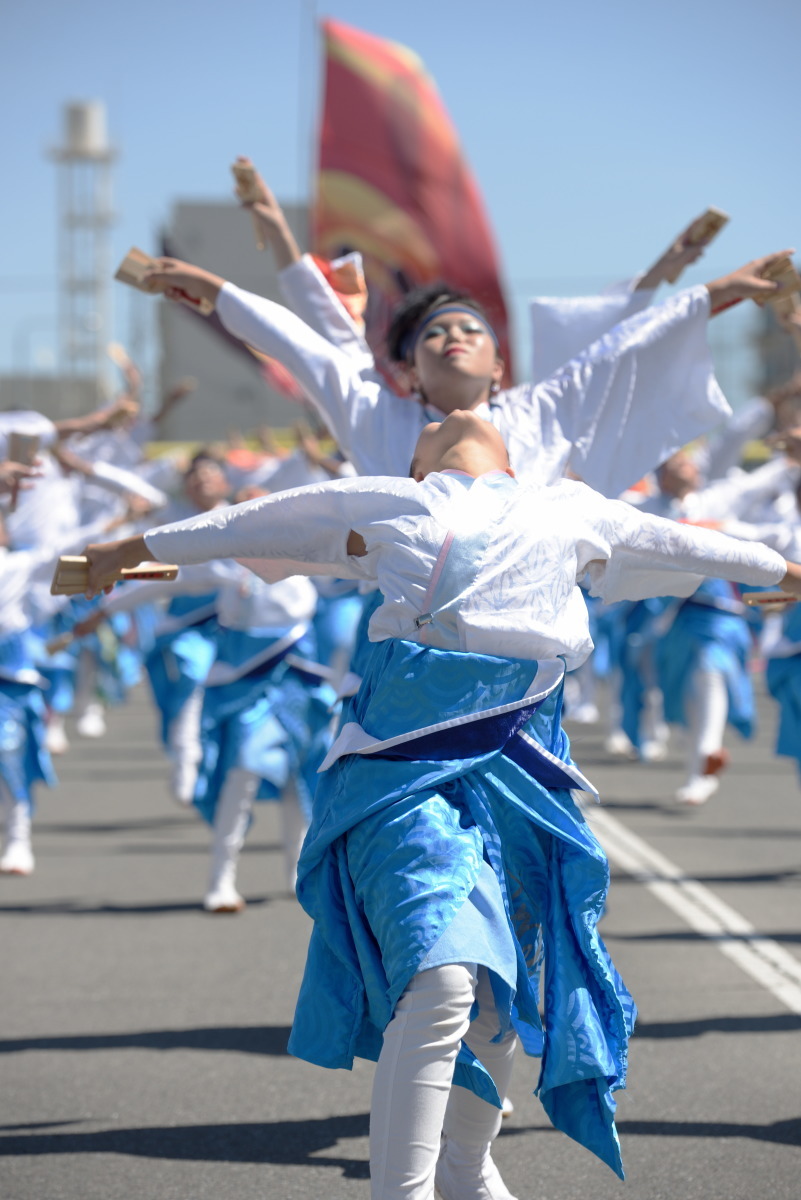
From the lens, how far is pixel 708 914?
7.23m

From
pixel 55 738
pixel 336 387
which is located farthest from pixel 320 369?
pixel 55 738

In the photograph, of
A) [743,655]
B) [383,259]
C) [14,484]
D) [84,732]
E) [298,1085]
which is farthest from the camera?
[383,259]

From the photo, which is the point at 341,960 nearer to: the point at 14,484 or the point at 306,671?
the point at 14,484

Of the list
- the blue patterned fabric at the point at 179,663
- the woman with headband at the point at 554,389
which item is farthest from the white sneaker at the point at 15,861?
the woman with headband at the point at 554,389

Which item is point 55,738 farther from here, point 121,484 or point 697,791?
point 697,791

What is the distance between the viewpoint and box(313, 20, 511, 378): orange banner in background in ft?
70.6

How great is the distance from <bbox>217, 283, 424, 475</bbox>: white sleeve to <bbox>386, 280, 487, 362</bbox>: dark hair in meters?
0.14

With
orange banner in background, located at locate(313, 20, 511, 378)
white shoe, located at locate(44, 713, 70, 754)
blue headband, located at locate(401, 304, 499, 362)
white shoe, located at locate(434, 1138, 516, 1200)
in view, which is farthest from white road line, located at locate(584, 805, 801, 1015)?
orange banner in background, located at locate(313, 20, 511, 378)

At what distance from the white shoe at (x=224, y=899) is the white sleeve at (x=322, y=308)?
302cm

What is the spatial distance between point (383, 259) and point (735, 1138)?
18.4 m

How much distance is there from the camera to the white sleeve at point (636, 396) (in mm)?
4797

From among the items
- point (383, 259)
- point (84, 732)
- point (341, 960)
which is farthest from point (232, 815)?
point (383, 259)

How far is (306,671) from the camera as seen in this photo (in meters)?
7.71

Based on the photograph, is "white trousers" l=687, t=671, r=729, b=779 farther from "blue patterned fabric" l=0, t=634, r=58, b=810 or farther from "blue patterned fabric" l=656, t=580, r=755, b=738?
"blue patterned fabric" l=0, t=634, r=58, b=810
